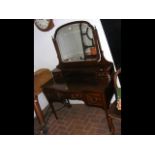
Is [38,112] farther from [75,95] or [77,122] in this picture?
[75,95]

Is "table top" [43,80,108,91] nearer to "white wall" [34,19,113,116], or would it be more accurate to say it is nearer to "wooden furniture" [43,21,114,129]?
"wooden furniture" [43,21,114,129]

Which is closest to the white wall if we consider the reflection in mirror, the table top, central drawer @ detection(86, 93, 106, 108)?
the reflection in mirror

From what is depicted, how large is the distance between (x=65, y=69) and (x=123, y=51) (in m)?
1.75

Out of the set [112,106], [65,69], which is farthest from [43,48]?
[112,106]

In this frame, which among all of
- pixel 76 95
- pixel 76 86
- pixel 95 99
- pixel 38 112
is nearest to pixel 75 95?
pixel 76 95

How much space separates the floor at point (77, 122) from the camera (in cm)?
263

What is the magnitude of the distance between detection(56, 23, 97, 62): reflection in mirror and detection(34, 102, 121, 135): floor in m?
0.93

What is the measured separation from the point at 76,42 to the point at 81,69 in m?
0.38

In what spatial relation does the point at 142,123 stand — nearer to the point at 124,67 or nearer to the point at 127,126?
the point at 127,126

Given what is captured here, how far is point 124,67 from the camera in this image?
108 centimetres

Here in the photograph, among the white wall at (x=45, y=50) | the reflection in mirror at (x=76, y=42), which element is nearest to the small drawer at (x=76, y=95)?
the reflection in mirror at (x=76, y=42)

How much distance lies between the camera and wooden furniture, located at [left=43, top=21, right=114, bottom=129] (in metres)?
2.31

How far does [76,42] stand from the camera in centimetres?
258

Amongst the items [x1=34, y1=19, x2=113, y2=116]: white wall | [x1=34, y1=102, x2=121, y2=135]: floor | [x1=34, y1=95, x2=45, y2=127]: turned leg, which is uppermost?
[x1=34, y1=19, x2=113, y2=116]: white wall
